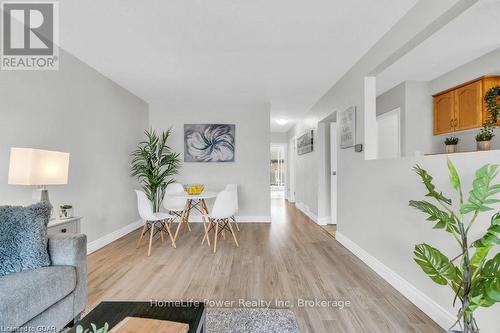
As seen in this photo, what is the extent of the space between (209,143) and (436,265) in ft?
14.2

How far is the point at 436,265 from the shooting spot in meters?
1.40

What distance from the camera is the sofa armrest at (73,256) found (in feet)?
5.74

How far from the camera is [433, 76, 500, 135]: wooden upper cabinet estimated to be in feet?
9.80

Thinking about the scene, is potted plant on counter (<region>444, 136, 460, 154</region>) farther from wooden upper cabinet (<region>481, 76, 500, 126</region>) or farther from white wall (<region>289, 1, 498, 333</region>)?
white wall (<region>289, 1, 498, 333</region>)

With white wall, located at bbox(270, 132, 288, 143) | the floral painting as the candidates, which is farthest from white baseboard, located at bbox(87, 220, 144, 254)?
white wall, located at bbox(270, 132, 288, 143)

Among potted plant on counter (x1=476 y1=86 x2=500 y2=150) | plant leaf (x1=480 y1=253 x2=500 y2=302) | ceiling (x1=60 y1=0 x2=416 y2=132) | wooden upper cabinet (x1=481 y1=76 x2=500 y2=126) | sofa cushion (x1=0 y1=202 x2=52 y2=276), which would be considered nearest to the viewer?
plant leaf (x1=480 y1=253 x2=500 y2=302)

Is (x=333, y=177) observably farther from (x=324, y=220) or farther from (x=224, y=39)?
(x=224, y=39)

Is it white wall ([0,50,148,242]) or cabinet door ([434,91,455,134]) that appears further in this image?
cabinet door ([434,91,455,134])

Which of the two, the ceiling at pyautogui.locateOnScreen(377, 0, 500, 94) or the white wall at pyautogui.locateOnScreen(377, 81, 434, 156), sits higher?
the ceiling at pyautogui.locateOnScreen(377, 0, 500, 94)

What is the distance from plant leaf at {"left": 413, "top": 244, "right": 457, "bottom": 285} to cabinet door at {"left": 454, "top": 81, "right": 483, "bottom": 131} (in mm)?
2555

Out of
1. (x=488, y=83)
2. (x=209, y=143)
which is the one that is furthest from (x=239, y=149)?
(x=488, y=83)

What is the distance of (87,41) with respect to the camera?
8.79 ft

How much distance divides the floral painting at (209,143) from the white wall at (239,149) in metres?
0.10

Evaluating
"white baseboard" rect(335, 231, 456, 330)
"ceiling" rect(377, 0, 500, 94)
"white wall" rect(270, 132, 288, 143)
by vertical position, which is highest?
"ceiling" rect(377, 0, 500, 94)
